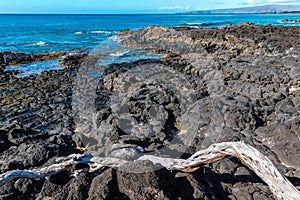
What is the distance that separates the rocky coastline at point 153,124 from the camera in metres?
4.46

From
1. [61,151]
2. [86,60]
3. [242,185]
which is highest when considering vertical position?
[242,185]

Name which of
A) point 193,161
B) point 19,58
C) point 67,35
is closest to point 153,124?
point 193,161

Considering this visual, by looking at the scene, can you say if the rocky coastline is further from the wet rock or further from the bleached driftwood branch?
the wet rock

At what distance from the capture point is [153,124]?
9.30 m

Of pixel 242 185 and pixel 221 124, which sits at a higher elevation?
pixel 242 185

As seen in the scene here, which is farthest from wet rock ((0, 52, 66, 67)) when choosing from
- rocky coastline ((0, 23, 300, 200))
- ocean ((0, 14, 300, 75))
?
rocky coastline ((0, 23, 300, 200))

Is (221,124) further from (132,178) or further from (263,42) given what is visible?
(263,42)

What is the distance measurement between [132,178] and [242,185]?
6.83 ft

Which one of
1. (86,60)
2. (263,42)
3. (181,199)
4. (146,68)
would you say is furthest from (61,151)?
(263,42)

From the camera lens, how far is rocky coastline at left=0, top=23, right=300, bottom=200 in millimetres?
4461

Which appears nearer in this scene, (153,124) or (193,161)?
(193,161)

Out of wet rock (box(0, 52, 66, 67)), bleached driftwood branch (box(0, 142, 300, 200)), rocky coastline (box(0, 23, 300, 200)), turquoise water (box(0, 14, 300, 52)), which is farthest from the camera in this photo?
turquoise water (box(0, 14, 300, 52))

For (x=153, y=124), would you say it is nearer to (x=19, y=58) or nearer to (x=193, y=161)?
(x=193, y=161)

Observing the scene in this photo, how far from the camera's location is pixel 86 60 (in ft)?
87.6
